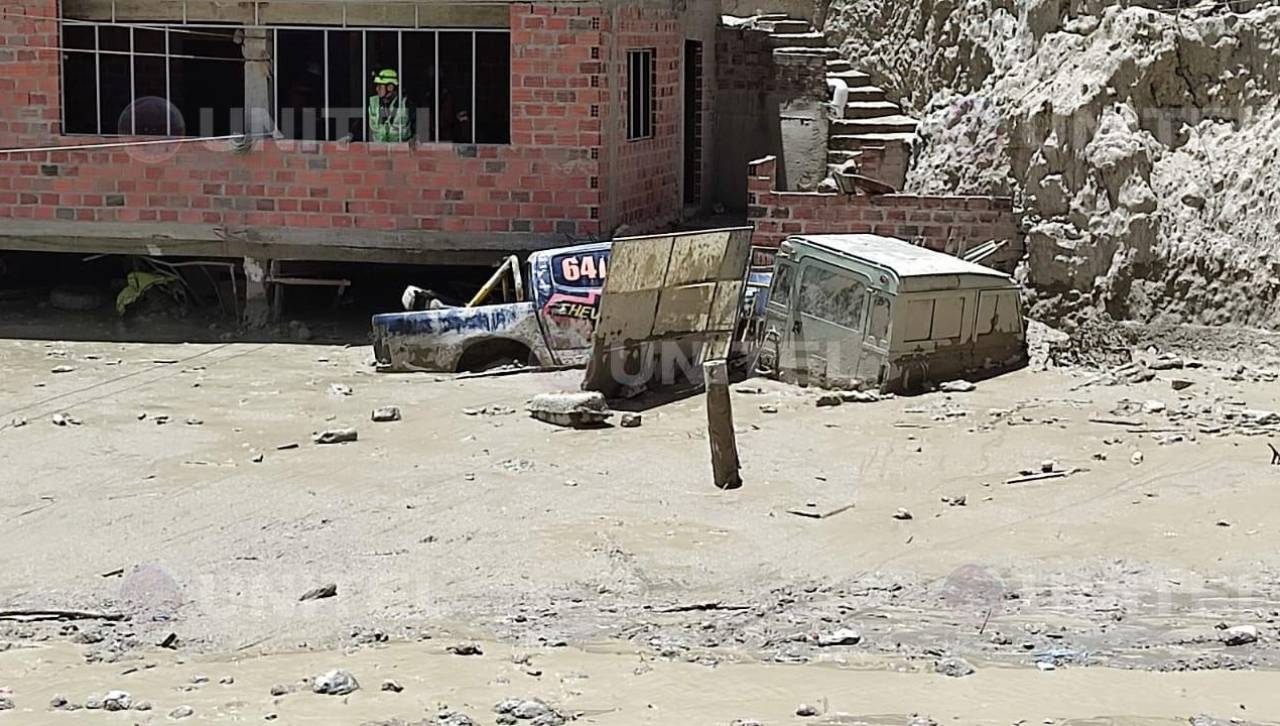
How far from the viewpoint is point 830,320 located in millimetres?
13305

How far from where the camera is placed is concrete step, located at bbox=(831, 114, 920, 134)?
1781cm

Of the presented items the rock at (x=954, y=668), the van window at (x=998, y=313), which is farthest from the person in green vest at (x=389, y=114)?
the rock at (x=954, y=668)

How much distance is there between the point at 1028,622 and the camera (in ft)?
26.6

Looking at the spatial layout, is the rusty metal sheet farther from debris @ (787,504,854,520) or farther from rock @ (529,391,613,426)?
debris @ (787,504,854,520)

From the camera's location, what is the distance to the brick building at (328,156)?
1541cm

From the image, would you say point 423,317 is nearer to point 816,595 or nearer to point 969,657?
point 816,595

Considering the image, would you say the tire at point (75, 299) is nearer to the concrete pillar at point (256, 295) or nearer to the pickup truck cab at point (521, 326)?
the concrete pillar at point (256, 295)

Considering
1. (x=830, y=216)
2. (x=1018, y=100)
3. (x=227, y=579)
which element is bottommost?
(x=227, y=579)

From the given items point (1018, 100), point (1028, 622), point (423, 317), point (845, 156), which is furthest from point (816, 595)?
point (845, 156)

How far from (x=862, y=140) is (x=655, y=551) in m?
9.28

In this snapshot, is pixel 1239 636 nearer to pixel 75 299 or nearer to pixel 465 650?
pixel 465 650

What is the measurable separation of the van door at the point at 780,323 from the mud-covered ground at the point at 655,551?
0.21m

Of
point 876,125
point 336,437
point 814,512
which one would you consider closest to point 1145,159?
point 876,125

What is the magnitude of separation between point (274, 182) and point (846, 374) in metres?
5.89
